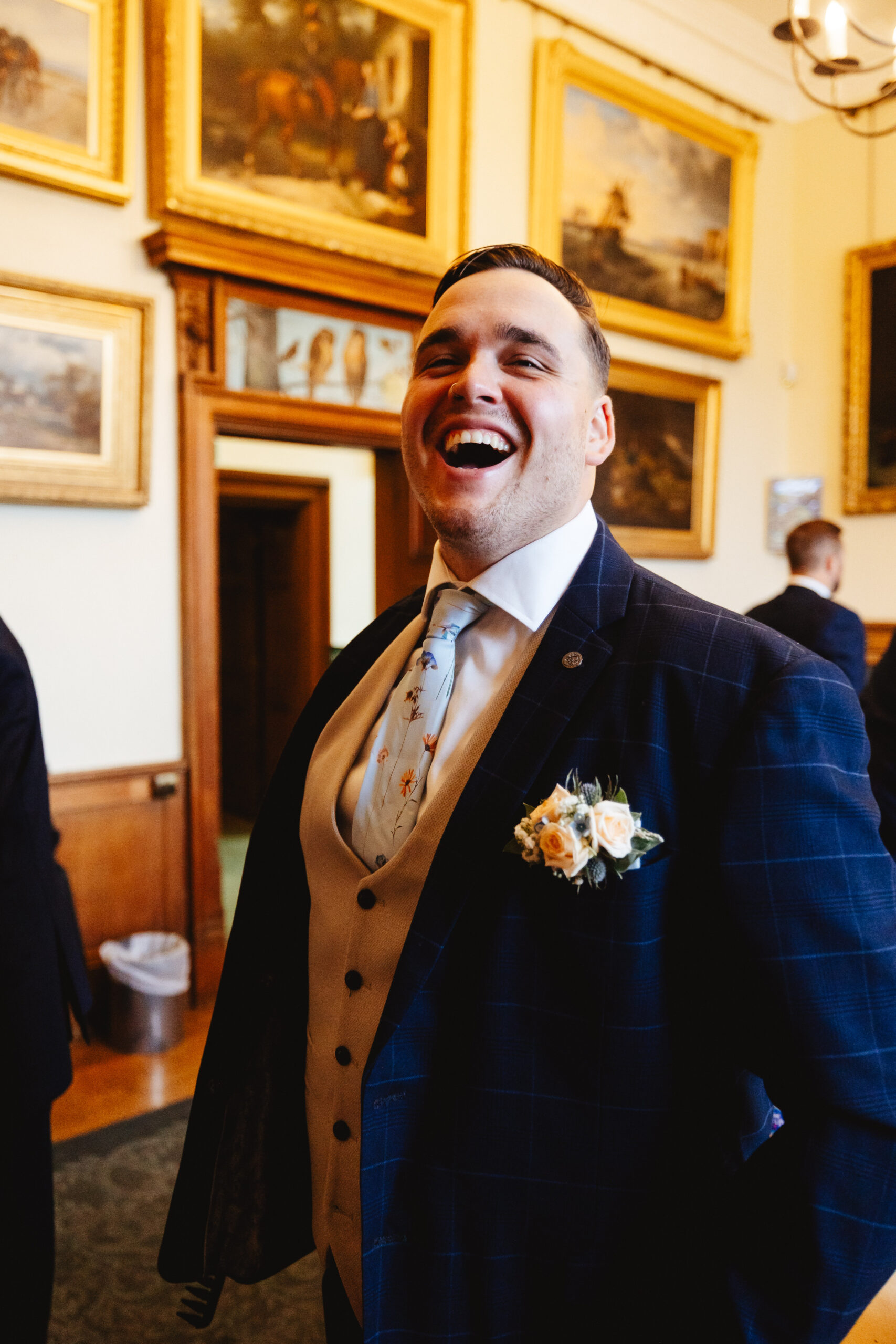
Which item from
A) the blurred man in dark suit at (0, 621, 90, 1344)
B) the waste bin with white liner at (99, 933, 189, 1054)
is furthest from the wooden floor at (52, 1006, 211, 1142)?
the blurred man in dark suit at (0, 621, 90, 1344)

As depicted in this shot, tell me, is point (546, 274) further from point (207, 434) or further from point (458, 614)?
point (207, 434)

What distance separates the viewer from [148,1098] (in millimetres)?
3955

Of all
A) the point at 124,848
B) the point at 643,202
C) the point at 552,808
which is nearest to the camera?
the point at 552,808

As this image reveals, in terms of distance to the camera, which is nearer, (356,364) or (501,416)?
(501,416)

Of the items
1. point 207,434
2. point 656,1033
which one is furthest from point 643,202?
point 656,1033

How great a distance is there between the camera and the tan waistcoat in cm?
142

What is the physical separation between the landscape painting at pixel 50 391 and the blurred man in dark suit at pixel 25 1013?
8.10ft

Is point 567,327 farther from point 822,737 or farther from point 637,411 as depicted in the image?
point 637,411

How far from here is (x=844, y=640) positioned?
479cm

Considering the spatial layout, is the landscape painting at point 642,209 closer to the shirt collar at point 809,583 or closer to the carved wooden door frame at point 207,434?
the carved wooden door frame at point 207,434

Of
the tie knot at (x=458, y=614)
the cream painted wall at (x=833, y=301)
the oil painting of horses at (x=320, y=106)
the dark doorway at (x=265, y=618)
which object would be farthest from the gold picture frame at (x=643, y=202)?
the tie knot at (x=458, y=614)

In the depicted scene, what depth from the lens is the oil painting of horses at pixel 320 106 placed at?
180 inches

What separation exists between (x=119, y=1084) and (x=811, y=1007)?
3.73 metres

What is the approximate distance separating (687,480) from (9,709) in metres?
5.82
